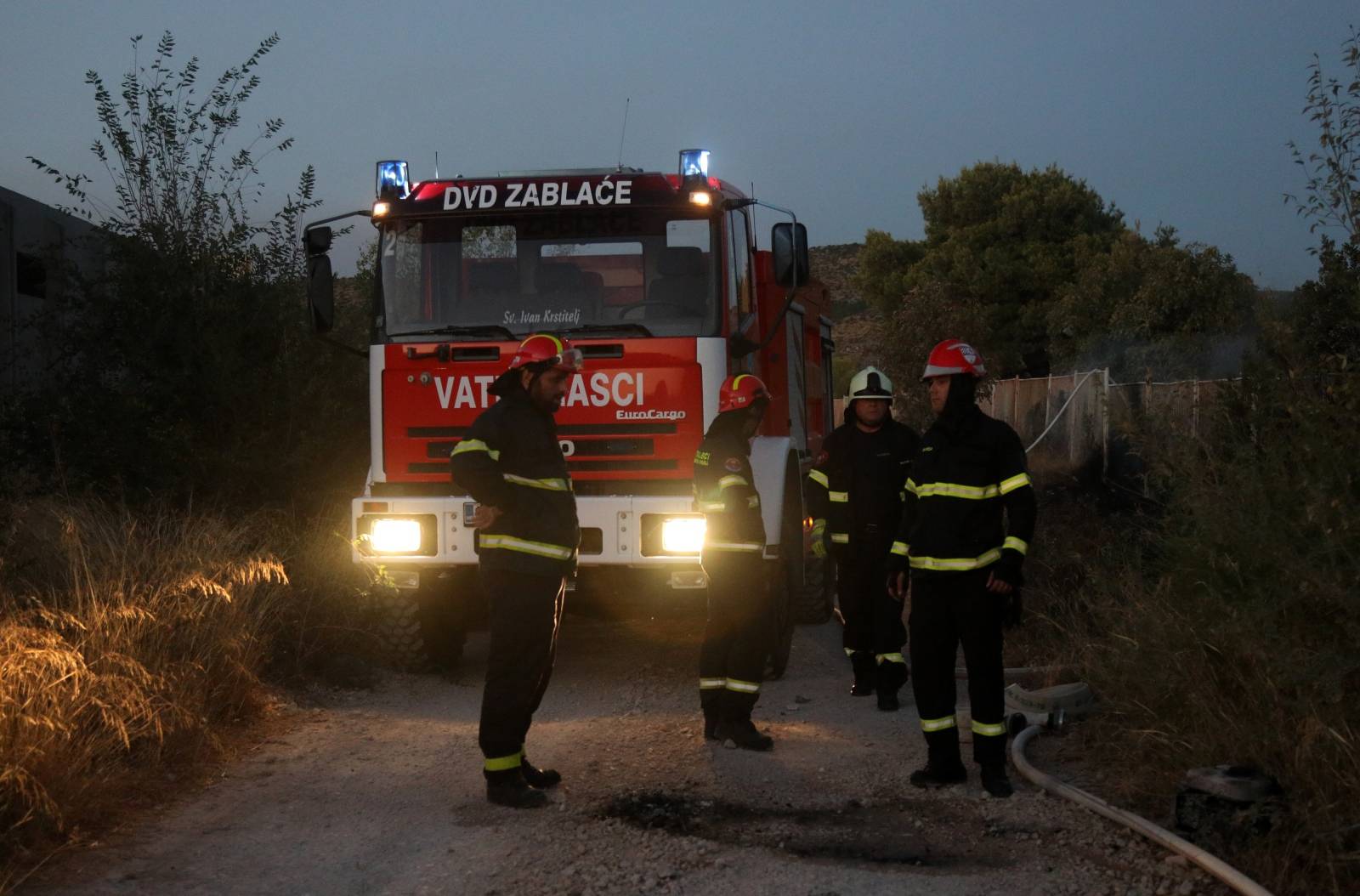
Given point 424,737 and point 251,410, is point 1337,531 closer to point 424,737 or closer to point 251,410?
point 424,737

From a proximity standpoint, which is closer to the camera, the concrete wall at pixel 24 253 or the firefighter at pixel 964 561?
the firefighter at pixel 964 561

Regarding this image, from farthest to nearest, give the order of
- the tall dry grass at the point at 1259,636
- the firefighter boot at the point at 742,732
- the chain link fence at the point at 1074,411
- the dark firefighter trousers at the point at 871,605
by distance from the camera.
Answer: the chain link fence at the point at 1074,411 < the dark firefighter trousers at the point at 871,605 < the firefighter boot at the point at 742,732 < the tall dry grass at the point at 1259,636

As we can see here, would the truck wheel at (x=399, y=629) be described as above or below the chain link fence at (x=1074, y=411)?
below

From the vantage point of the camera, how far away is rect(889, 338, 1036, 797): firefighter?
19.6ft

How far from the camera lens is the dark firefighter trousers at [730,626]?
276 inches

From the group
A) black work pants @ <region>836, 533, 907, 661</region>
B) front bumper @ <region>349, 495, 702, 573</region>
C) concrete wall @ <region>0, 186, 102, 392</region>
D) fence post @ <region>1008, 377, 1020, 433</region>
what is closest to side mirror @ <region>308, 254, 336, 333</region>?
front bumper @ <region>349, 495, 702, 573</region>

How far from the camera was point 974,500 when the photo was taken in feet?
19.9

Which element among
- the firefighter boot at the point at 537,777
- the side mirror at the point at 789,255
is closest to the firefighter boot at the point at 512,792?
the firefighter boot at the point at 537,777

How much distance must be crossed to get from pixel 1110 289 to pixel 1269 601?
1177 inches

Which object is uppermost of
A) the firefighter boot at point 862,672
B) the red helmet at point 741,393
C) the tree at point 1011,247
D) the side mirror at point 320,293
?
the tree at point 1011,247

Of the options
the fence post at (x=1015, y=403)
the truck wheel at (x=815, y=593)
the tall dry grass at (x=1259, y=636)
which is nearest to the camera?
the tall dry grass at (x=1259, y=636)

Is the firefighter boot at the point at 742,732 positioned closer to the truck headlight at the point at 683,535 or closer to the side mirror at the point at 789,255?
the truck headlight at the point at 683,535

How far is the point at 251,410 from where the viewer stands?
34.9 ft

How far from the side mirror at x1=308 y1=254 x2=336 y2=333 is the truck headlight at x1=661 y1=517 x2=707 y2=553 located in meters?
2.57
